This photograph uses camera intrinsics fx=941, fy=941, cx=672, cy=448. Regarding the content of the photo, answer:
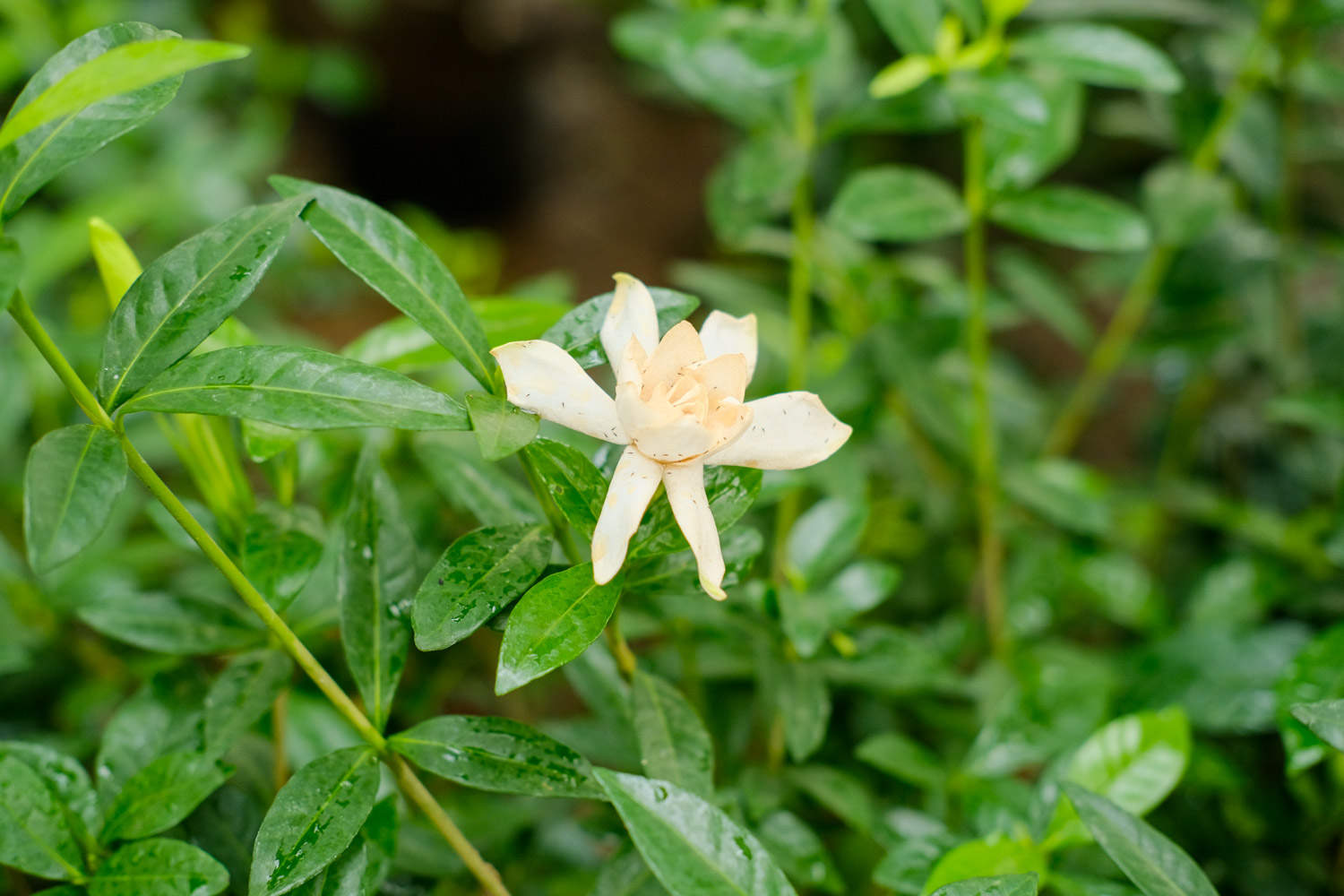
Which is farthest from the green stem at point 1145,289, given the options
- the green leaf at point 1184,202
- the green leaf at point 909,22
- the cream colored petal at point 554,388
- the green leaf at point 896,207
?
the cream colored petal at point 554,388

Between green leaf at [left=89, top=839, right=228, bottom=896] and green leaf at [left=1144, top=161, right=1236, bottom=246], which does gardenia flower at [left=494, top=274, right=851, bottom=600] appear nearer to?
Answer: green leaf at [left=89, top=839, right=228, bottom=896]

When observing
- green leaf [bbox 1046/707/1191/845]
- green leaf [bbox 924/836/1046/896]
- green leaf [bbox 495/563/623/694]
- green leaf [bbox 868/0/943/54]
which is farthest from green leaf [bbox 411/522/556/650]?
green leaf [bbox 868/0/943/54]

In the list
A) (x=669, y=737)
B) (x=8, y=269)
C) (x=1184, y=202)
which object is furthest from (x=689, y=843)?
(x=1184, y=202)

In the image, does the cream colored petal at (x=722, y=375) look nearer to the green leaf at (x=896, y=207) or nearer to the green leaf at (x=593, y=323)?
the green leaf at (x=593, y=323)

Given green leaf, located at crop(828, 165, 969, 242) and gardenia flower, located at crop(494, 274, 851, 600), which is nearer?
gardenia flower, located at crop(494, 274, 851, 600)

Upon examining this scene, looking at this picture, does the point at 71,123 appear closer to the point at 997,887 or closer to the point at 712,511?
the point at 712,511

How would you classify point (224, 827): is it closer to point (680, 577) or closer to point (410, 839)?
point (410, 839)

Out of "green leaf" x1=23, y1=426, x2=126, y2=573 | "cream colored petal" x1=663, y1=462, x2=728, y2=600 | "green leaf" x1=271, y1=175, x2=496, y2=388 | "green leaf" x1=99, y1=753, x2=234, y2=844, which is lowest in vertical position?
"green leaf" x1=99, y1=753, x2=234, y2=844

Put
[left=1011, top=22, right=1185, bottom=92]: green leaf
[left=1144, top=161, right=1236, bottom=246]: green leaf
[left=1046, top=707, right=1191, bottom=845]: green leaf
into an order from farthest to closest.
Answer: [left=1144, top=161, right=1236, bottom=246]: green leaf, [left=1011, top=22, right=1185, bottom=92]: green leaf, [left=1046, top=707, right=1191, bottom=845]: green leaf
